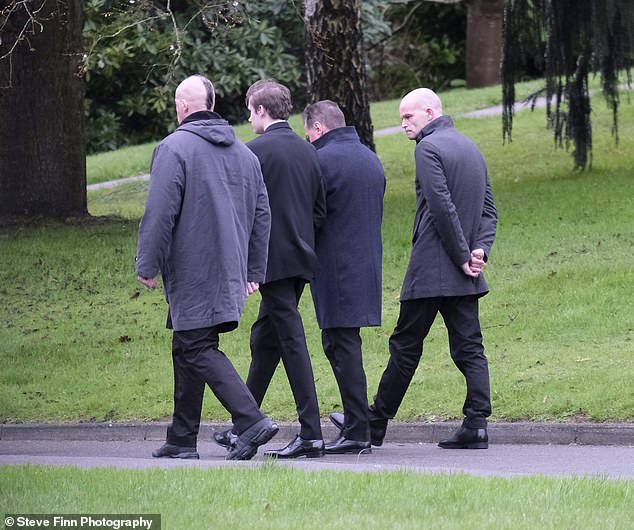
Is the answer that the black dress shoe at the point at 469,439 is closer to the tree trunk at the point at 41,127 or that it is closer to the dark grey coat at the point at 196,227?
the dark grey coat at the point at 196,227

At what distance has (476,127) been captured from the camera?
22578mm

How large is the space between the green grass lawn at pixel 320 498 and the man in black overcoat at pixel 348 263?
61.1 inches

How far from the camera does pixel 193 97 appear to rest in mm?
6984

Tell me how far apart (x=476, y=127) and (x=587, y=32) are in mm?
6619

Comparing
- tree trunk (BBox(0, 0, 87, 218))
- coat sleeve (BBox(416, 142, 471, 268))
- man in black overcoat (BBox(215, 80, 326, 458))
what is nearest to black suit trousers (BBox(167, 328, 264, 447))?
man in black overcoat (BBox(215, 80, 326, 458))

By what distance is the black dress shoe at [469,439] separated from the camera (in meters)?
7.76

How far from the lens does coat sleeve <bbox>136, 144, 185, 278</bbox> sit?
6.68 metres

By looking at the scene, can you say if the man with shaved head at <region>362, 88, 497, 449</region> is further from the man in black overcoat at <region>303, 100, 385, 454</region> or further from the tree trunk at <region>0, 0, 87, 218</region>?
the tree trunk at <region>0, 0, 87, 218</region>

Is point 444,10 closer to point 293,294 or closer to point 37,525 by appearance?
point 293,294

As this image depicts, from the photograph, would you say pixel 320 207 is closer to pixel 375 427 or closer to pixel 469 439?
pixel 375 427

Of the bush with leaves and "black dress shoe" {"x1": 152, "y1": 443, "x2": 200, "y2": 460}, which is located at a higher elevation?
the bush with leaves

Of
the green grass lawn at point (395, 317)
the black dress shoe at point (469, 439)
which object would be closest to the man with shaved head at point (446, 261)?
the black dress shoe at point (469, 439)

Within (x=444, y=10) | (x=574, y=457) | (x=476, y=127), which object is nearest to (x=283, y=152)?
(x=574, y=457)

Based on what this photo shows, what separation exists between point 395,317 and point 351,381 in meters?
4.06
